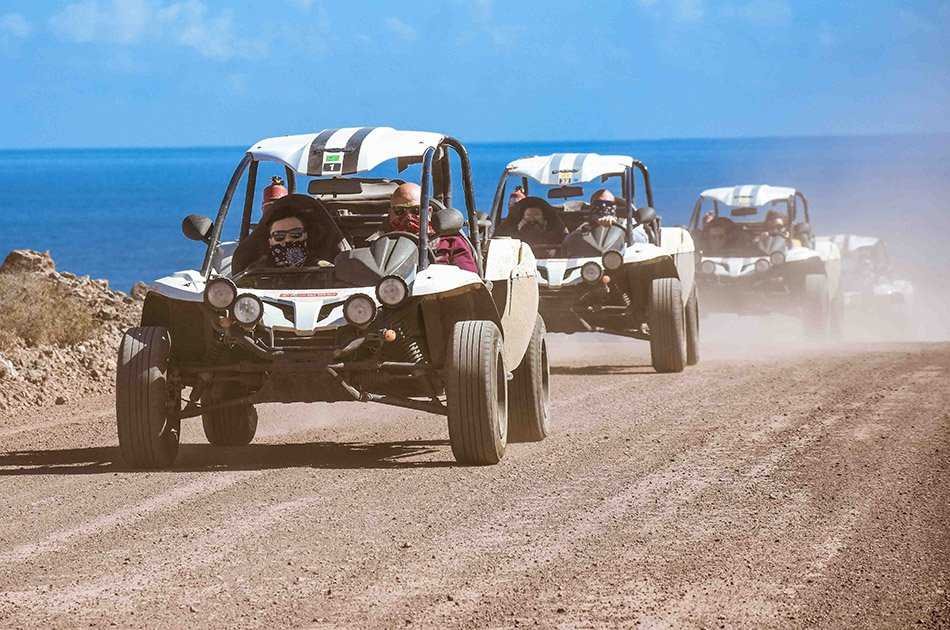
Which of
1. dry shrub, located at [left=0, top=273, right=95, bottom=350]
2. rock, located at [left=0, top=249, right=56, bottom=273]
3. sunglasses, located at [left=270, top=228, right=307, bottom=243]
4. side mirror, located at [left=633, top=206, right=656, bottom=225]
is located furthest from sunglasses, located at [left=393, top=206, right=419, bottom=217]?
rock, located at [left=0, top=249, right=56, bottom=273]

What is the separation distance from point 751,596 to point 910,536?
1.45 metres

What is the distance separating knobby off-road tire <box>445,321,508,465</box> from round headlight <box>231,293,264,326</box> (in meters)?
1.07

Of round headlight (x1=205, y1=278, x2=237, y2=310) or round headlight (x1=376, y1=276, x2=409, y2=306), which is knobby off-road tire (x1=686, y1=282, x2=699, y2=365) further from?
round headlight (x1=205, y1=278, x2=237, y2=310)

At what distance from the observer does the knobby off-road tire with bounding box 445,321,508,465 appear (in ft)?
32.8

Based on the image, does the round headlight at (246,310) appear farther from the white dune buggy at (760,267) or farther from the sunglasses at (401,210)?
the white dune buggy at (760,267)

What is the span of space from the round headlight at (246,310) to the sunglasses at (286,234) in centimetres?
99

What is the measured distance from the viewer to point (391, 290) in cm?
994

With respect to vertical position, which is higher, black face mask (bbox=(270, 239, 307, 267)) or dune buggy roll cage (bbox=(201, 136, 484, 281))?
dune buggy roll cage (bbox=(201, 136, 484, 281))

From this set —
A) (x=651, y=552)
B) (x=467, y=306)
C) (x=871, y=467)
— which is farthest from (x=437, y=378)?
(x=651, y=552)

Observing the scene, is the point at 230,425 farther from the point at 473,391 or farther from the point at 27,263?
the point at 27,263

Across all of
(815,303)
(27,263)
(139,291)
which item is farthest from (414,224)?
(815,303)

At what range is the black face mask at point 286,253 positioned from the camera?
1082 centimetres

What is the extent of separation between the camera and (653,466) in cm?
1033

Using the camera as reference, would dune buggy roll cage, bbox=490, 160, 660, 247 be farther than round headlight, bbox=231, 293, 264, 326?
Yes
